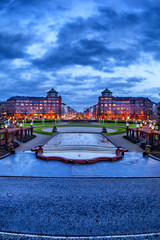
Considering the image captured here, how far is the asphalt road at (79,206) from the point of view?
5234 millimetres

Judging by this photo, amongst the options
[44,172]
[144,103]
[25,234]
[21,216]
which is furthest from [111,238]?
[144,103]

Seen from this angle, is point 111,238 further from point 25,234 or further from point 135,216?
point 25,234

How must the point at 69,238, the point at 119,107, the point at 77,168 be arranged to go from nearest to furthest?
the point at 69,238
the point at 77,168
the point at 119,107

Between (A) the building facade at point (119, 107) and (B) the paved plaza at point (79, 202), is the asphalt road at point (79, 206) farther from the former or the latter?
(A) the building facade at point (119, 107)

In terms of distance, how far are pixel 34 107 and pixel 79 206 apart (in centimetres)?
11559

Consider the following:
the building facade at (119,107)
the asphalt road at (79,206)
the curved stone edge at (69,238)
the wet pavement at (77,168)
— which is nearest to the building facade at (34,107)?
the building facade at (119,107)

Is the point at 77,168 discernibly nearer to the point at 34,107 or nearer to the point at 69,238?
the point at 69,238

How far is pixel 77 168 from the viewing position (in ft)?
37.4

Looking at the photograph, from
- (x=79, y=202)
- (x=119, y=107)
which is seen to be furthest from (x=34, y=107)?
(x=79, y=202)

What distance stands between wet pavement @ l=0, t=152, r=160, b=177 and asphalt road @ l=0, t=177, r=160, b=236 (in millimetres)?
905

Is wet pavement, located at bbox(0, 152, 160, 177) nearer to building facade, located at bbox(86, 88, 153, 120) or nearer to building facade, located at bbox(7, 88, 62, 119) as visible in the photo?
building facade, located at bbox(7, 88, 62, 119)

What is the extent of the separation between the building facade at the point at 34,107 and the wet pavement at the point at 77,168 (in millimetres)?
100332

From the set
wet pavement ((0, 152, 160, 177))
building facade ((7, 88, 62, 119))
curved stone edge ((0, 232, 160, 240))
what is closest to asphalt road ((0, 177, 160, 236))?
curved stone edge ((0, 232, 160, 240))

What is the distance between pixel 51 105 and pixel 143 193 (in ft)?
372
